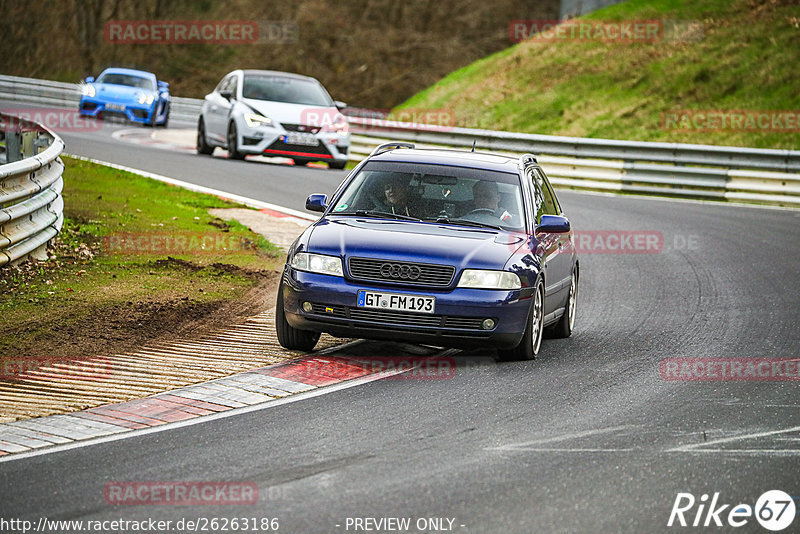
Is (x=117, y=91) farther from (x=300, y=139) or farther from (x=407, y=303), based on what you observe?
(x=407, y=303)

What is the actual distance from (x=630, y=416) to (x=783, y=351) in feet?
10.0

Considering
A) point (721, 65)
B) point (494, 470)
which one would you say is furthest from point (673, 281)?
point (721, 65)

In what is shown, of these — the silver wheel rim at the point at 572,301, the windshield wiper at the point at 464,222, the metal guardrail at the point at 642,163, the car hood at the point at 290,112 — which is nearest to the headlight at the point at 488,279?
the windshield wiper at the point at 464,222

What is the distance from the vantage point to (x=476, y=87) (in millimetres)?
35531

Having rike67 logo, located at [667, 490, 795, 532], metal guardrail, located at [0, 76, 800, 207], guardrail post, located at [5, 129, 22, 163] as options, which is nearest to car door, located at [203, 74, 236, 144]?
metal guardrail, located at [0, 76, 800, 207]

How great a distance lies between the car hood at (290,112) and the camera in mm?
24547

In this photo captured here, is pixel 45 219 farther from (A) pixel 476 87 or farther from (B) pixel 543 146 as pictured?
(A) pixel 476 87

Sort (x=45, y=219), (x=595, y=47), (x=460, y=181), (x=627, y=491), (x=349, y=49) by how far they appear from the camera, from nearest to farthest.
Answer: (x=627, y=491)
(x=460, y=181)
(x=45, y=219)
(x=595, y=47)
(x=349, y=49)

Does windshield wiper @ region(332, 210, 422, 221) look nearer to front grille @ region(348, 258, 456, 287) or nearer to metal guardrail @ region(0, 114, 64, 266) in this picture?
front grille @ region(348, 258, 456, 287)

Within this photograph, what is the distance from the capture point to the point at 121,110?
34719 millimetres

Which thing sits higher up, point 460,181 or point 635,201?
point 460,181

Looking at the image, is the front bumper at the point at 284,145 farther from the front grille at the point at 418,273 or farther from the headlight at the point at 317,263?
the front grille at the point at 418,273

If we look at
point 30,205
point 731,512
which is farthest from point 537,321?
point 30,205

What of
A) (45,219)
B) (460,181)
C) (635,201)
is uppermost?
(460,181)
